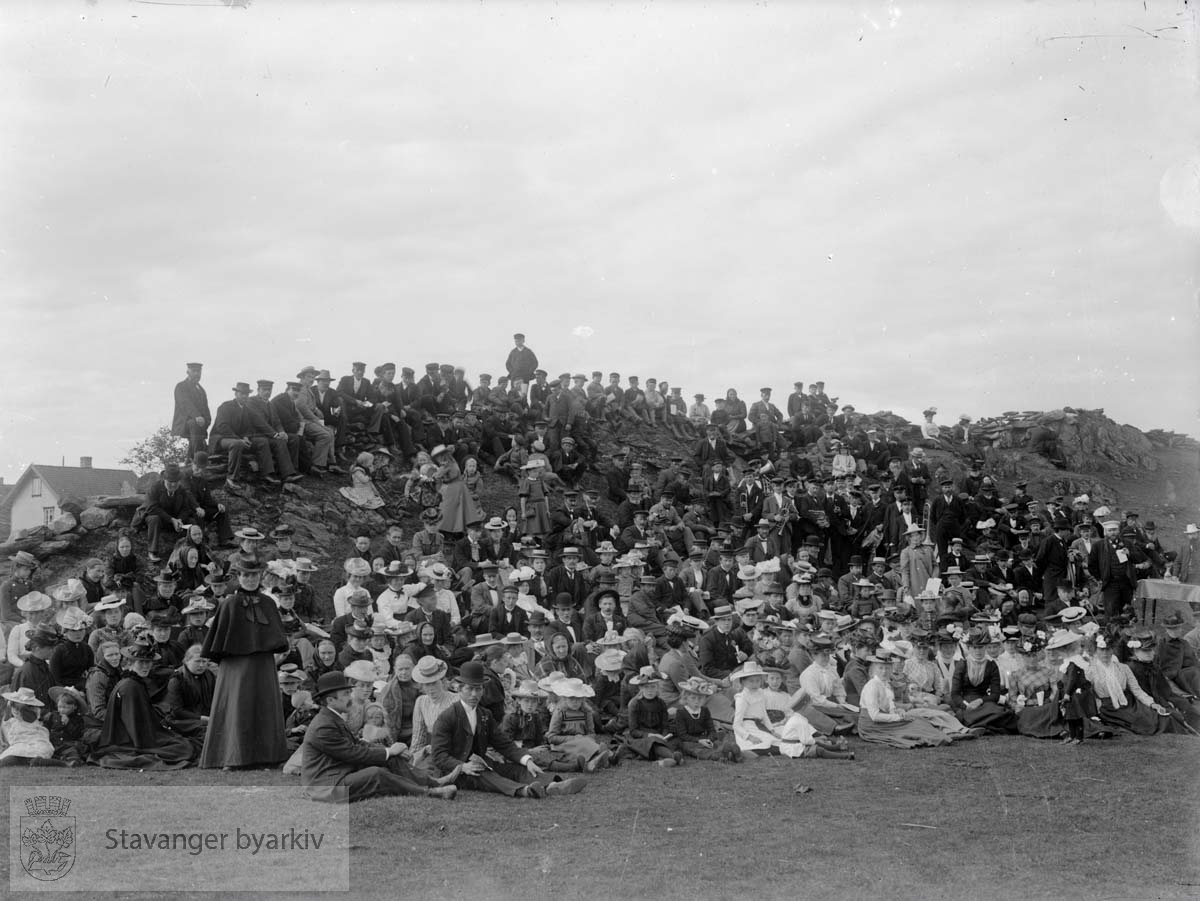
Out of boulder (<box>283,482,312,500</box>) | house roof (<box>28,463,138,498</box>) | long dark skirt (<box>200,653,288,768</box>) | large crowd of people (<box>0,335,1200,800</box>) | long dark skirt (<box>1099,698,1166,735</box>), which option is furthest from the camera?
house roof (<box>28,463,138,498</box>)

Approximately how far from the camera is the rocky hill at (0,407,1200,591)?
1692 cm

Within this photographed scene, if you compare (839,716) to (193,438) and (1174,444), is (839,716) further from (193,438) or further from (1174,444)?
(1174,444)

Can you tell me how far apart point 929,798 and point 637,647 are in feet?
13.7

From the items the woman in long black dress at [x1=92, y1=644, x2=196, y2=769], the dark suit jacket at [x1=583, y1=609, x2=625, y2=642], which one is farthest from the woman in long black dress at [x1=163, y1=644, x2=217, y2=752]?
the dark suit jacket at [x1=583, y1=609, x2=625, y2=642]

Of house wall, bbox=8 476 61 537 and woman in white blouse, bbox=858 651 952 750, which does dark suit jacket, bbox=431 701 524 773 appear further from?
house wall, bbox=8 476 61 537

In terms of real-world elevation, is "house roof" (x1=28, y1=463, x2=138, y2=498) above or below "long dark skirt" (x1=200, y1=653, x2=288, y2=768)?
above

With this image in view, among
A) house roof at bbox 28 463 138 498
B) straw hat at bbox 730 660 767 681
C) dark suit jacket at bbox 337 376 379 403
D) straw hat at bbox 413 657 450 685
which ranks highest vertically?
dark suit jacket at bbox 337 376 379 403

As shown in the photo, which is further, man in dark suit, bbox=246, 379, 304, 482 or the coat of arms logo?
man in dark suit, bbox=246, 379, 304, 482

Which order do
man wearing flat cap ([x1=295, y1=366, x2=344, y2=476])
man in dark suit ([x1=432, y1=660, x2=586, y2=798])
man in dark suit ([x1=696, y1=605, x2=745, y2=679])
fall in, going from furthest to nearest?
man wearing flat cap ([x1=295, y1=366, x2=344, y2=476])
man in dark suit ([x1=696, y1=605, x2=745, y2=679])
man in dark suit ([x1=432, y1=660, x2=586, y2=798])

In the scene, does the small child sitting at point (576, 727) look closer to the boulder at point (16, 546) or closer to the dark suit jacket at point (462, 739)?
the dark suit jacket at point (462, 739)

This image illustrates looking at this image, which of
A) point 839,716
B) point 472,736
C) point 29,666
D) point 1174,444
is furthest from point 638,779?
point 1174,444

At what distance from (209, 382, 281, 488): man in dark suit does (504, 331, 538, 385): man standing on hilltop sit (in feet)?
25.6

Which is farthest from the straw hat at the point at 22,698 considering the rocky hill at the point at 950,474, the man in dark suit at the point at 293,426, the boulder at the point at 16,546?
the man in dark suit at the point at 293,426

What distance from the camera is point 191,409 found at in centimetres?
Result: 1794
